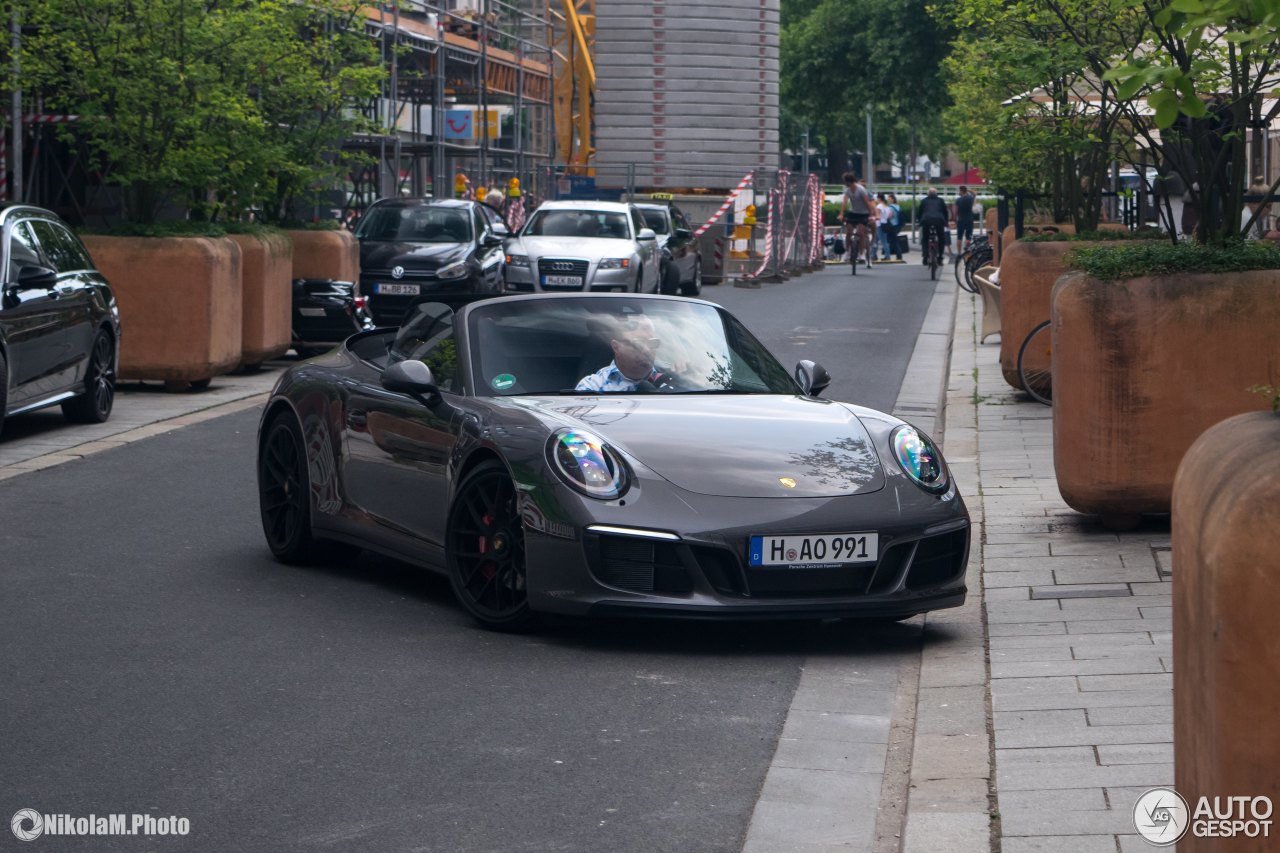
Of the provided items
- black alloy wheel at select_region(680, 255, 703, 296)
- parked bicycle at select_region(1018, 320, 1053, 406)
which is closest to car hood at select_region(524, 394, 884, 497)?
parked bicycle at select_region(1018, 320, 1053, 406)

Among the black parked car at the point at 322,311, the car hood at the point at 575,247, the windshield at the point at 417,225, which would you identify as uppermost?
the windshield at the point at 417,225

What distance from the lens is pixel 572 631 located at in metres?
7.16

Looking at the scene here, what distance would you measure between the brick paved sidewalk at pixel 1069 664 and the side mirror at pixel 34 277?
6.25m

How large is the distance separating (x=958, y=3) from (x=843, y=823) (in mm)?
12650

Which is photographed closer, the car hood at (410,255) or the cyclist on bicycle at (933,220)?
the car hood at (410,255)

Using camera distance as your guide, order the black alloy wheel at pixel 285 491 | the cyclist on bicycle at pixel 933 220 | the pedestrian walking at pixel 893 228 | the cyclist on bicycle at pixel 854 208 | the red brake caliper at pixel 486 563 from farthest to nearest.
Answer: the pedestrian walking at pixel 893 228 < the cyclist on bicycle at pixel 854 208 < the cyclist on bicycle at pixel 933 220 < the black alloy wheel at pixel 285 491 < the red brake caliper at pixel 486 563

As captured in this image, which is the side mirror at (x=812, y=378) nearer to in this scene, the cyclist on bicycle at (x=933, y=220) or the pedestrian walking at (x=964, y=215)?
the cyclist on bicycle at (x=933, y=220)

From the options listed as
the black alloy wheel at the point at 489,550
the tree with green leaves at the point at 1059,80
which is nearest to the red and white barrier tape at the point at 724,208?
the tree with green leaves at the point at 1059,80

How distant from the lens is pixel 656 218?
34531mm

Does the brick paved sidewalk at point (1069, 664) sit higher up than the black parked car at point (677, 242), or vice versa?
the black parked car at point (677, 242)

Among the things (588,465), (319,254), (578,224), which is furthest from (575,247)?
(588,465)

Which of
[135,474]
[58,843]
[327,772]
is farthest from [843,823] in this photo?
[135,474]

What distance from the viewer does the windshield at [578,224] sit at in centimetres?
2917

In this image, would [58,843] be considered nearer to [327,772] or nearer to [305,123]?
[327,772]
